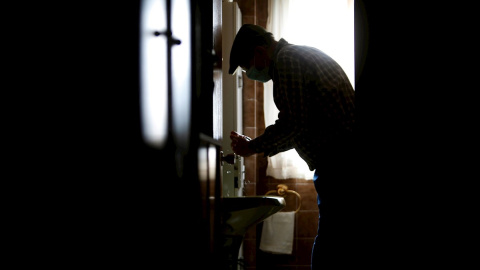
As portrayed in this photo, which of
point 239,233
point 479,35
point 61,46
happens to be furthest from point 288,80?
point 61,46

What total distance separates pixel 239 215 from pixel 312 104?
0.43 m

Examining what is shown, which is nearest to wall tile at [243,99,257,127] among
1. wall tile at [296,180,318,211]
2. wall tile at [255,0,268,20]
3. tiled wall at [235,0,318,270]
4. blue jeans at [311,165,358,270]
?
tiled wall at [235,0,318,270]

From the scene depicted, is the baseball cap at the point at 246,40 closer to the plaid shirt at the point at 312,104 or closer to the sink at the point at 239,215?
the plaid shirt at the point at 312,104

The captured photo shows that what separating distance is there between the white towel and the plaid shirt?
1.40 meters

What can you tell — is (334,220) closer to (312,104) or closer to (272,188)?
(312,104)

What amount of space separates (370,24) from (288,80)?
1.78 ft

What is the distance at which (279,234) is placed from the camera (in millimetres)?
2746

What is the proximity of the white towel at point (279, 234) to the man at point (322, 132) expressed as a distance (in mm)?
1358

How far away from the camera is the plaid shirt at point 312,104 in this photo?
1.36m

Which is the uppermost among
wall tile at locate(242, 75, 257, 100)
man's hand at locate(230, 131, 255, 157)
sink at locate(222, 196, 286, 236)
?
wall tile at locate(242, 75, 257, 100)

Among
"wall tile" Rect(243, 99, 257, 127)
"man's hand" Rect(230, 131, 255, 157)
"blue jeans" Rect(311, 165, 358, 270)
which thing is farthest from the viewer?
"wall tile" Rect(243, 99, 257, 127)

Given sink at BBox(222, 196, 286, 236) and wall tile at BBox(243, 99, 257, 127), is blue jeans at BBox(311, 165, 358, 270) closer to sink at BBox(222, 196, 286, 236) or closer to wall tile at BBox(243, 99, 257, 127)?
sink at BBox(222, 196, 286, 236)

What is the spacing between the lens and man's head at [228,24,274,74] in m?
1.62

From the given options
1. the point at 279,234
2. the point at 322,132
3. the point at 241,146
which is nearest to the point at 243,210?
the point at 241,146
